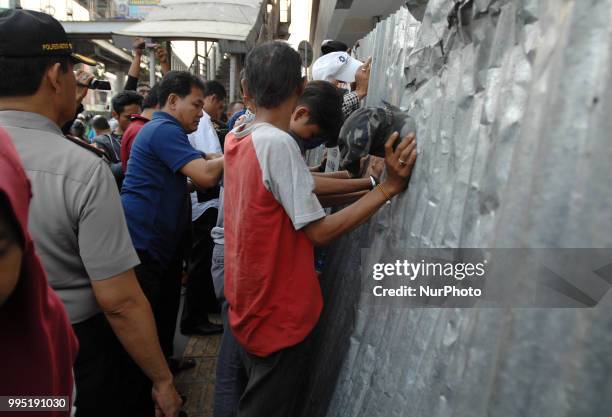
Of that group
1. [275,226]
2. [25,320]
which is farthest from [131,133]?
[25,320]

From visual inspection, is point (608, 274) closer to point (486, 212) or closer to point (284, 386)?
point (486, 212)

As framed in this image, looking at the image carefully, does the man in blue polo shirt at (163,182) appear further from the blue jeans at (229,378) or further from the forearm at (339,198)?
the blue jeans at (229,378)

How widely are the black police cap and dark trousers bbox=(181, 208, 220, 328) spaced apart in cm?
253

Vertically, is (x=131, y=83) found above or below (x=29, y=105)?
below

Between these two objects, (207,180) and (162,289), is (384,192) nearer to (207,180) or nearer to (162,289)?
(207,180)

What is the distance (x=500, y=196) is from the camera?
2.92 feet

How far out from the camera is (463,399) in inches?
35.3

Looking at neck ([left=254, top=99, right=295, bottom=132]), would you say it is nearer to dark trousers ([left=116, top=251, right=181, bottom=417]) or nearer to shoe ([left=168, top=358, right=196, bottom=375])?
dark trousers ([left=116, top=251, right=181, bottom=417])

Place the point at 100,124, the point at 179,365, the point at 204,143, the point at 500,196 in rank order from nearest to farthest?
the point at 500,196 → the point at 179,365 → the point at 204,143 → the point at 100,124

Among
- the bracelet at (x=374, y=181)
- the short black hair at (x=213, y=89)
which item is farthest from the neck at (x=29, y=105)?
the short black hair at (x=213, y=89)

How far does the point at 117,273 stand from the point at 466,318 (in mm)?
984

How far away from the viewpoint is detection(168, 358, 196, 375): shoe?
322cm

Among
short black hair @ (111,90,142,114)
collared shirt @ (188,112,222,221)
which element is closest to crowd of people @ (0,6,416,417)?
collared shirt @ (188,112,222,221)

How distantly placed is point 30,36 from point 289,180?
0.83 m
